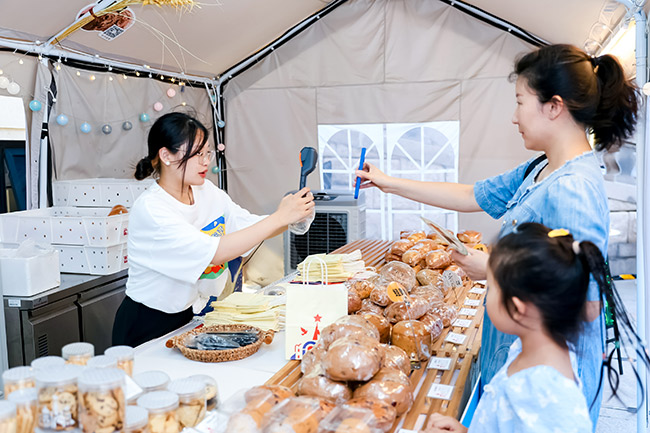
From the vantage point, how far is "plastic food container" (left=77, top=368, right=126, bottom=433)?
35.2 inches

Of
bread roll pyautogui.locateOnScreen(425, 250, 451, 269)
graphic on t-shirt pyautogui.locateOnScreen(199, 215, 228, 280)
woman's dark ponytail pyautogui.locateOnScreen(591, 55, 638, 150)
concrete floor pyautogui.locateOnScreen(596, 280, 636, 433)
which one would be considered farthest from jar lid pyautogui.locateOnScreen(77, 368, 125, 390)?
concrete floor pyautogui.locateOnScreen(596, 280, 636, 433)

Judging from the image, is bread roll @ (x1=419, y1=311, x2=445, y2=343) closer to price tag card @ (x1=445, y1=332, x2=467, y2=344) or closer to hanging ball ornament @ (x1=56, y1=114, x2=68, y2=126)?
price tag card @ (x1=445, y1=332, x2=467, y2=344)

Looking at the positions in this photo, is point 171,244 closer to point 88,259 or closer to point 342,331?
point 342,331

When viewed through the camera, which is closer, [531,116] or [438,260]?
[531,116]

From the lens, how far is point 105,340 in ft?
11.6

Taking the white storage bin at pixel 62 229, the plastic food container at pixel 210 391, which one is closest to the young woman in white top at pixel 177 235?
the plastic food container at pixel 210 391

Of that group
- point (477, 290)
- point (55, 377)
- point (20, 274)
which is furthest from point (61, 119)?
point (55, 377)

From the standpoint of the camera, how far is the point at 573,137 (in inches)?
56.6

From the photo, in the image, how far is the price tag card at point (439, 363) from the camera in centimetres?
161

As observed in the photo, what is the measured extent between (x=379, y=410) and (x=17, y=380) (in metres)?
Result: 0.71

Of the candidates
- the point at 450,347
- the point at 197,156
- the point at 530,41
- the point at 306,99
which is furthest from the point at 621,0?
the point at 306,99

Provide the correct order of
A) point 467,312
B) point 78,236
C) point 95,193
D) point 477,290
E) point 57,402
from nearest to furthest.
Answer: point 57,402
point 467,312
point 477,290
point 78,236
point 95,193

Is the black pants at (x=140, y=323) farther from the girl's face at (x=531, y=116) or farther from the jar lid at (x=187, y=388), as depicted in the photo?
the girl's face at (x=531, y=116)

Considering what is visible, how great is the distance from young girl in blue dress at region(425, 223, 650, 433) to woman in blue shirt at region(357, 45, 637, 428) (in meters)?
0.18
